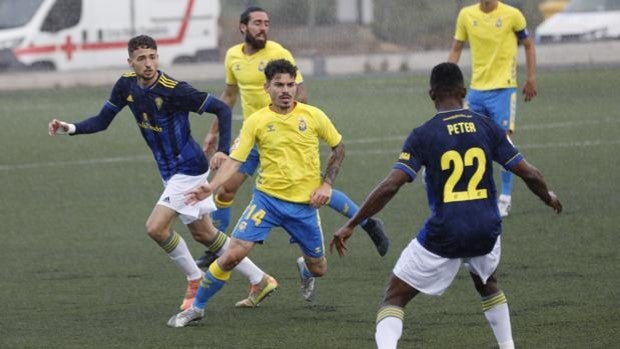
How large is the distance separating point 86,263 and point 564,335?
4880 millimetres

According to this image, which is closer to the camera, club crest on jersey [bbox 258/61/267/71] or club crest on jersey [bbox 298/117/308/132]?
club crest on jersey [bbox 298/117/308/132]

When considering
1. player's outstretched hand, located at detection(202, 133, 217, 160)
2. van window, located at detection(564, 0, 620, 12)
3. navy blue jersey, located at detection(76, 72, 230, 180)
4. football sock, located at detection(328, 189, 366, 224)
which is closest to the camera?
navy blue jersey, located at detection(76, 72, 230, 180)

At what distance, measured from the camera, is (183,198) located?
10344 mm

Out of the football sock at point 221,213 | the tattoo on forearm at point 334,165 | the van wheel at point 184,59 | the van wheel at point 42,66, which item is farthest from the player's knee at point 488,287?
the van wheel at point 184,59

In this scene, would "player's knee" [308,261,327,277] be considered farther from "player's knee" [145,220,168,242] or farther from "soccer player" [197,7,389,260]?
"soccer player" [197,7,389,260]

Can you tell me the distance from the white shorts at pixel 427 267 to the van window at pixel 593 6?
1062 inches

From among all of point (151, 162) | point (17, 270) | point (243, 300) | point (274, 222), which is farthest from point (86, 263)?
point (151, 162)

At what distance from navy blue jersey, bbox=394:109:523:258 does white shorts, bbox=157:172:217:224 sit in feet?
9.10

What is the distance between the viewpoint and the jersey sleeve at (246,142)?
9609 millimetres

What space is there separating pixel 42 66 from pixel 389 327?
90.6 feet

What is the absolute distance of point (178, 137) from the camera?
10430mm

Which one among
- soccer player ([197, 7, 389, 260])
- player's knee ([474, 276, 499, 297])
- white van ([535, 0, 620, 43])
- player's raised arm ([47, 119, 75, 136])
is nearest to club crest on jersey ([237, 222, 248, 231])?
player's raised arm ([47, 119, 75, 136])

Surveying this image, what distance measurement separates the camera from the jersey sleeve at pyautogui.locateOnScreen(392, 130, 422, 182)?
7.86 metres

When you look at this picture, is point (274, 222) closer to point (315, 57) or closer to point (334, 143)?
point (334, 143)
